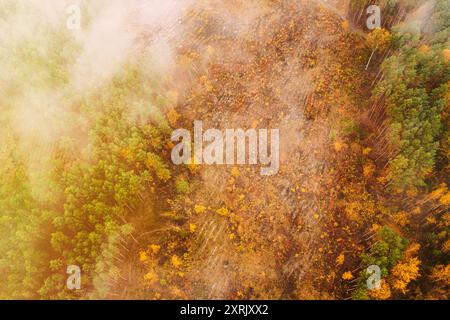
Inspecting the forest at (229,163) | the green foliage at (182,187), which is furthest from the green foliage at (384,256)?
the green foliage at (182,187)

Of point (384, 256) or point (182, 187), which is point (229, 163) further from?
point (384, 256)

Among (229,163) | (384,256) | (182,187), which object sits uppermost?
(229,163)

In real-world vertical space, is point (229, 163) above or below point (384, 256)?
above

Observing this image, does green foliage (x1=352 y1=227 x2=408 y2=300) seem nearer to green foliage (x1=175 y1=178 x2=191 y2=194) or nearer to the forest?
the forest

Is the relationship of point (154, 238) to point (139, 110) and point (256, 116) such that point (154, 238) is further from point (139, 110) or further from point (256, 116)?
point (256, 116)

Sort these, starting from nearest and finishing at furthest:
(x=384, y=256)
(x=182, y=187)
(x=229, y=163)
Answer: (x=384, y=256)
(x=182, y=187)
(x=229, y=163)

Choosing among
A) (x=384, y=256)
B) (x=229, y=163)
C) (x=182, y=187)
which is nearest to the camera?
(x=384, y=256)

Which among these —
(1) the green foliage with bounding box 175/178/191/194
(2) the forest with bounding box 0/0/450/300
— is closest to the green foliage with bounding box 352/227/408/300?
(2) the forest with bounding box 0/0/450/300

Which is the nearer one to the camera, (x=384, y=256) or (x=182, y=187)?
(x=384, y=256)

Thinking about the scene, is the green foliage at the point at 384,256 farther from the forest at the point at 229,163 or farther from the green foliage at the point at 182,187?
the green foliage at the point at 182,187

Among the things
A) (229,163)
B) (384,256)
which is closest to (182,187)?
(229,163)
